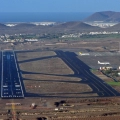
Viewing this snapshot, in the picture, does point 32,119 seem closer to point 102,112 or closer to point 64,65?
point 102,112

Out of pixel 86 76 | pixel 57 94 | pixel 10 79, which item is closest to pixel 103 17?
pixel 86 76

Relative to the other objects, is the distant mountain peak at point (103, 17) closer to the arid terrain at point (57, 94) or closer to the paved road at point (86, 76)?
the paved road at point (86, 76)

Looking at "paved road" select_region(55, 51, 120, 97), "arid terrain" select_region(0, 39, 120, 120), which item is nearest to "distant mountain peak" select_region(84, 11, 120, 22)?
"paved road" select_region(55, 51, 120, 97)

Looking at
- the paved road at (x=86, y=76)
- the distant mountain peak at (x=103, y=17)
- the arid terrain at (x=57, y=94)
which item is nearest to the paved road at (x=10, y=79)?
the arid terrain at (x=57, y=94)

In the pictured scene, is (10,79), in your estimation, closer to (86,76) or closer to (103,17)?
(86,76)

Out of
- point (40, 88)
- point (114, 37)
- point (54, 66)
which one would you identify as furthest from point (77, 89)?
point (114, 37)

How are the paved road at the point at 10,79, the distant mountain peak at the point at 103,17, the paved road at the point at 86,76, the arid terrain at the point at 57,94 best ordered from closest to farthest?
the arid terrain at the point at 57,94
the paved road at the point at 10,79
the paved road at the point at 86,76
the distant mountain peak at the point at 103,17
